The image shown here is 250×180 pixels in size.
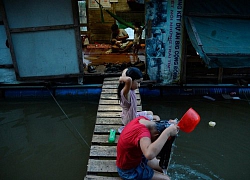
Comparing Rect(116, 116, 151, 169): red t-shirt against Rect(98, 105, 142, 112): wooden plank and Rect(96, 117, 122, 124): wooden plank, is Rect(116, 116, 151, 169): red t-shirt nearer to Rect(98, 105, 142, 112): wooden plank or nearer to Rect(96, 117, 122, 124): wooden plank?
Rect(96, 117, 122, 124): wooden plank

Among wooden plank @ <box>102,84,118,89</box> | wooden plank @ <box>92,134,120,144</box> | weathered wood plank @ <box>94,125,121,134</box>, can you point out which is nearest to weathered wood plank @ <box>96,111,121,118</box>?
weathered wood plank @ <box>94,125,121,134</box>

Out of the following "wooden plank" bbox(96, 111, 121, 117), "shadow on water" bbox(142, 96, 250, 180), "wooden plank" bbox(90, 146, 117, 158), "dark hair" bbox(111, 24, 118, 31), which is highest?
"dark hair" bbox(111, 24, 118, 31)

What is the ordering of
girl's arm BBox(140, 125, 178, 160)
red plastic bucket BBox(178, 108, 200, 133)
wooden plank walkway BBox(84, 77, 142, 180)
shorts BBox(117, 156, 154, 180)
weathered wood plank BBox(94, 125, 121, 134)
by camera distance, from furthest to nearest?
weathered wood plank BBox(94, 125, 121, 134)
wooden plank walkway BBox(84, 77, 142, 180)
shorts BBox(117, 156, 154, 180)
red plastic bucket BBox(178, 108, 200, 133)
girl's arm BBox(140, 125, 178, 160)

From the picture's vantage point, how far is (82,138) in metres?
5.74

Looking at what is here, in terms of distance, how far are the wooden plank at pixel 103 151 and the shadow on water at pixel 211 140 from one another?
148 cm

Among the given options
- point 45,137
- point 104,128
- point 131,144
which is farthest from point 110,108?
point 131,144

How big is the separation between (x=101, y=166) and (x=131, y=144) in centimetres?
128

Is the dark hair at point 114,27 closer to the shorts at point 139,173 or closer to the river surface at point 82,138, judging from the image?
the river surface at point 82,138

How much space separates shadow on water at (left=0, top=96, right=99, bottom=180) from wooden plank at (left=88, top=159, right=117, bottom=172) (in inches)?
48.5

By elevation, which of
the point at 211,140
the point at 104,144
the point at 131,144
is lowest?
the point at 211,140

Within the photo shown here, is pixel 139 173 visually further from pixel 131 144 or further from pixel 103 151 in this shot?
pixel 103 151

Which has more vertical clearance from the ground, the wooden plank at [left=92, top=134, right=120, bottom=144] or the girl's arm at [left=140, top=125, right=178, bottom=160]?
the girl's arm at [left=140, top=125, right=178, bottom=160]

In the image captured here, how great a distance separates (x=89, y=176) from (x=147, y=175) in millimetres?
949

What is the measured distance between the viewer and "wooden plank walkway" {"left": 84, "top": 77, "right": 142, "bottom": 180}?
3.41m
